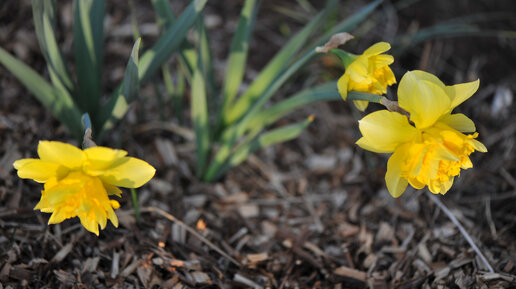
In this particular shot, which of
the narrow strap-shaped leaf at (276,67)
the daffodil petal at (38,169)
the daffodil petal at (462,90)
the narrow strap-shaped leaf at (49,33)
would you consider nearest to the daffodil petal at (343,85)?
the daffodil petal at (462,90)

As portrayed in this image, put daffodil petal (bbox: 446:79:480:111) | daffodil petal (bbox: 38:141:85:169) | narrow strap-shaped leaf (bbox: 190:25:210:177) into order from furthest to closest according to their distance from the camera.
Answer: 1. narrow strap-shaped leaf (bbox: 190:25:210:177)
2. daffodil petal (bbox: 446:79:480:111)
3. daffodil petal (bbox: 38:141:85:169)

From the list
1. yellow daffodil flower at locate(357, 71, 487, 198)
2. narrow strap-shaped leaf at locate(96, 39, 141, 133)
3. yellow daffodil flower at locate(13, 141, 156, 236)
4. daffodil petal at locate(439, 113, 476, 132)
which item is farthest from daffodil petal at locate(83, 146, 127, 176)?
daffodil petal at locate(439, 113, 476, 132)

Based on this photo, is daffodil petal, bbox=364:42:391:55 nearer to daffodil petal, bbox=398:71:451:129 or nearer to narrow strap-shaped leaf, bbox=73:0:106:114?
daffodil petal, bbox=398:71:451:129

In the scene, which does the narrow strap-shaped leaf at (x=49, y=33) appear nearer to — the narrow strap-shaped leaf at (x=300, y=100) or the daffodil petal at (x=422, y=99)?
the narrow strap-shaped leaf at (x=300, y=100)

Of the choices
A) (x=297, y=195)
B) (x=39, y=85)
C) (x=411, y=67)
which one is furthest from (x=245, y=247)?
(x=411, y=67)

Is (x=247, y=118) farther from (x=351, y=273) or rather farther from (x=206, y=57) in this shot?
(x=351, y=273)

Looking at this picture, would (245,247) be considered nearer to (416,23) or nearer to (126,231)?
(126,231)
